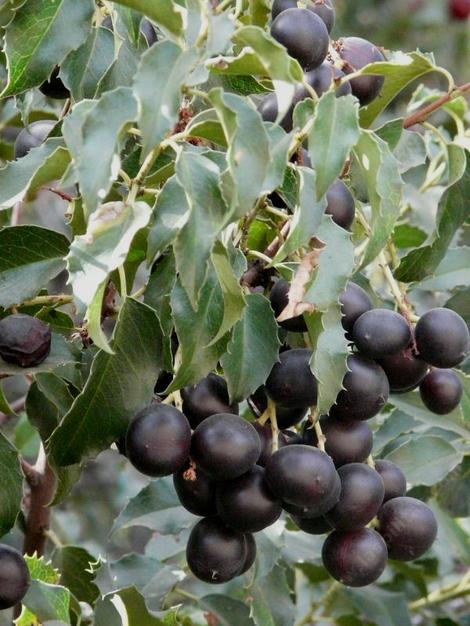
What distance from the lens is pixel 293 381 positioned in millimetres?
966

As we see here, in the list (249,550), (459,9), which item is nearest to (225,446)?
(249,550)

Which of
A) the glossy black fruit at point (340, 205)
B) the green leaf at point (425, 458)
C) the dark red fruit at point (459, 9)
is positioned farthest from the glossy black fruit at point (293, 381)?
the dark red fruit at point (459, 9)

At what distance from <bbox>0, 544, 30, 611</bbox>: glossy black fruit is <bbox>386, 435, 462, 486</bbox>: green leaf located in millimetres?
460

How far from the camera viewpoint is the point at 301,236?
2.89ft

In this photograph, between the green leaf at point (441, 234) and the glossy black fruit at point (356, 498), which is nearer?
the glossy black fruit at point (356, 498)

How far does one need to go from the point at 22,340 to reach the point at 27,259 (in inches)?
3.7

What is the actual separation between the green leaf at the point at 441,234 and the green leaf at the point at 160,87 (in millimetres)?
408

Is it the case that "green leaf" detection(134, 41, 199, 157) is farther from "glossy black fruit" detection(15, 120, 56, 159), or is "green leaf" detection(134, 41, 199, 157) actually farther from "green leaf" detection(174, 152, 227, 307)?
"glossy black fruit" detection(15, 120, 56, 159)

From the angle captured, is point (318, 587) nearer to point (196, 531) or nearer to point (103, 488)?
point (196, 531)

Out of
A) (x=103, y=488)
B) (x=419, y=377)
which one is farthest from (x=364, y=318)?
(x=103, y=488)

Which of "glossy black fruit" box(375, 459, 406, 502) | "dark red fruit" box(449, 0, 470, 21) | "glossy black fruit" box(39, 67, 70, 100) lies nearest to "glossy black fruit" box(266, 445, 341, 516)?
"glossy black fruit" box(375, 459, 406, 502)

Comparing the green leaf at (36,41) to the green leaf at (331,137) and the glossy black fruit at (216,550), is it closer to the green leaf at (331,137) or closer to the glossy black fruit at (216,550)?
the green leaf at (331,137)

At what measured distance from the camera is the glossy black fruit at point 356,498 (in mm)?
984

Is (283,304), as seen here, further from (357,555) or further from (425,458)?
(425,458)
